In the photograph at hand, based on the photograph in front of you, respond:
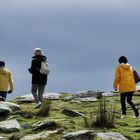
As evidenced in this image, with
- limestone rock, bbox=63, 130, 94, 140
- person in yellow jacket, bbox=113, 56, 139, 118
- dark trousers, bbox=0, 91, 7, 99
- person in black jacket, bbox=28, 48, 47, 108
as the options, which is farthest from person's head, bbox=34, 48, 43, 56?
limestone rock, bbox=63, 130, 94, 140

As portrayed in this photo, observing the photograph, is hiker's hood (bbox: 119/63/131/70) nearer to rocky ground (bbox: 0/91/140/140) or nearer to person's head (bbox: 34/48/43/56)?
rocky ground (bbox: 0/91/140/140)

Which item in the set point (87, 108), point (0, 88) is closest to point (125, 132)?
point (87, 108)

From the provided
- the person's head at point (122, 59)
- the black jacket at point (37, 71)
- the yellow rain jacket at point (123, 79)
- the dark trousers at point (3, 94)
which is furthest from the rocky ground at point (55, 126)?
the dark trousers at point (3, 94)

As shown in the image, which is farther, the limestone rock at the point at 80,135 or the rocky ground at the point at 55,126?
the rocky ground at the point at 55,126

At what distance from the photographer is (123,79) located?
1844cm

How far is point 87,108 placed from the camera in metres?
20.8

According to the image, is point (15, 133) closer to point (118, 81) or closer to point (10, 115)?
point (10, 115)

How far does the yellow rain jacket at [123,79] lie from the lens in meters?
18.4

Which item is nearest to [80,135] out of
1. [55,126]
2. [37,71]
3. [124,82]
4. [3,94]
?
[55,126]

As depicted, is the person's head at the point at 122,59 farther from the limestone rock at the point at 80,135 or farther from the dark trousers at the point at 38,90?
the limestone rock at the point at 80,135

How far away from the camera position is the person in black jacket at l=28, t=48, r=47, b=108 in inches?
806

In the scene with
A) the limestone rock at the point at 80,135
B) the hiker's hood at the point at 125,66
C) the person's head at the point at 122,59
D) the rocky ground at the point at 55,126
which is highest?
the person's head at the point at 122,59

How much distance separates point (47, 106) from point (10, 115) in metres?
1.15

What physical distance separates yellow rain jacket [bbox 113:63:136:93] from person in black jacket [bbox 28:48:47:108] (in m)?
3.22
